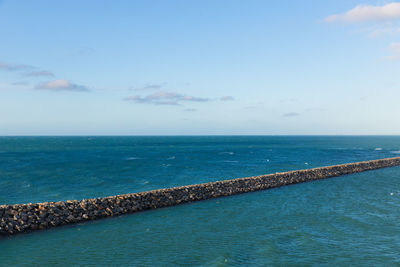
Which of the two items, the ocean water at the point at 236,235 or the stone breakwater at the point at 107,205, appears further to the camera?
the stone breakwater at the point at 107,205

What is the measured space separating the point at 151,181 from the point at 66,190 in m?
12.0

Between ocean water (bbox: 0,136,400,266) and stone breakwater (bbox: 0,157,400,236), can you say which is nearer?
ocean water (bbox: 0,136,400,266)

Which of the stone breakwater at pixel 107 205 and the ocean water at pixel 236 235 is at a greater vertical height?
the stone breakwater at pixel 107 205

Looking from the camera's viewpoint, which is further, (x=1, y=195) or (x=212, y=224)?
(x=1, y=195)

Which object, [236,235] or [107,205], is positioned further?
[107,205]

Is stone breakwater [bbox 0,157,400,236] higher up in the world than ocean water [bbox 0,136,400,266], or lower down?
higher up

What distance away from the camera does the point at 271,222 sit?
23625mm

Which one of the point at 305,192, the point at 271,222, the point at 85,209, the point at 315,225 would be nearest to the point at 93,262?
the point at 85,209

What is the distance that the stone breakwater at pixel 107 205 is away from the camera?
70.7ft

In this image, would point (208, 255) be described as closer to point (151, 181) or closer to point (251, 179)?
point (251, 179)

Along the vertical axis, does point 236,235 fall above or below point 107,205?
below

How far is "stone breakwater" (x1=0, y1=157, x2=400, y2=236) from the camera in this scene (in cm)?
2155

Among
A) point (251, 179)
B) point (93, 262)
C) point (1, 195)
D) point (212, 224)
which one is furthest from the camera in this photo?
point (251, 179)

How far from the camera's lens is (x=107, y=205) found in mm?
25578
